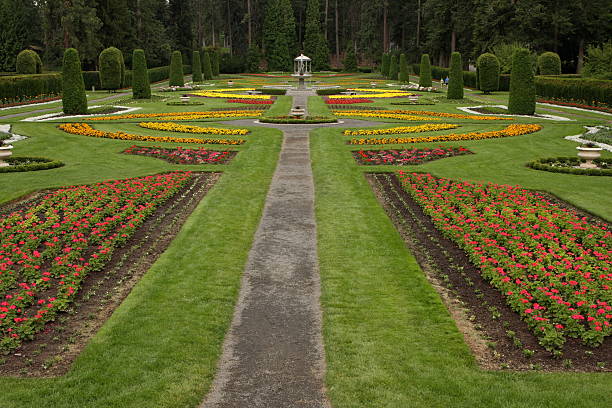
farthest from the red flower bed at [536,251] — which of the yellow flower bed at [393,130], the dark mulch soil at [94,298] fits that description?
the yellow flower bed at [393,130]

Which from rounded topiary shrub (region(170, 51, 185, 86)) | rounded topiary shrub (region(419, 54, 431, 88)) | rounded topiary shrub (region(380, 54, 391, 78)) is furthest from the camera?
rounded topiary shrub (region(380, 54, 391, 78))

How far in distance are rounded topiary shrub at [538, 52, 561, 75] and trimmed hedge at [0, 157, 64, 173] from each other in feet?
149

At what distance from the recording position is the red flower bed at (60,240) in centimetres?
809

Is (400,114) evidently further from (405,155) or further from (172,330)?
(172,330)

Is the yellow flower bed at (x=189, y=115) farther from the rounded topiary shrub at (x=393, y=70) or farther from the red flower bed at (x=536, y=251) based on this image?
the rounded topiary shrub at (x=393, y=70)

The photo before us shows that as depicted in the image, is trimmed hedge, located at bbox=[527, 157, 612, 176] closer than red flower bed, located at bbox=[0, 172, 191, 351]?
No

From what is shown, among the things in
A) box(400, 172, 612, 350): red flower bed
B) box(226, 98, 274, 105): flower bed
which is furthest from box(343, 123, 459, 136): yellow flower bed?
box(226, 98, 274, 105): flower bed

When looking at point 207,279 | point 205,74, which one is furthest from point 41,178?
point 205,74

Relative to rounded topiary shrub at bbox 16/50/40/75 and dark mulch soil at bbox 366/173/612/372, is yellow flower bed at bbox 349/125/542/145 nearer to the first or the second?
dark mulch soil at bbox 366/173/612/372

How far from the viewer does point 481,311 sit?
8.21 metres

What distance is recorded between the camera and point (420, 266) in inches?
396

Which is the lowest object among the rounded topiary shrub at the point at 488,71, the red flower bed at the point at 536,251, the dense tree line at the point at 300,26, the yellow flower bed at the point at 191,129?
the red flower bed at the point at 536,251

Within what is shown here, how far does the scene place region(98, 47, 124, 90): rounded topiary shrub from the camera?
51906mm

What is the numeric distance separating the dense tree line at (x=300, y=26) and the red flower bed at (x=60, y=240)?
54247 mm
